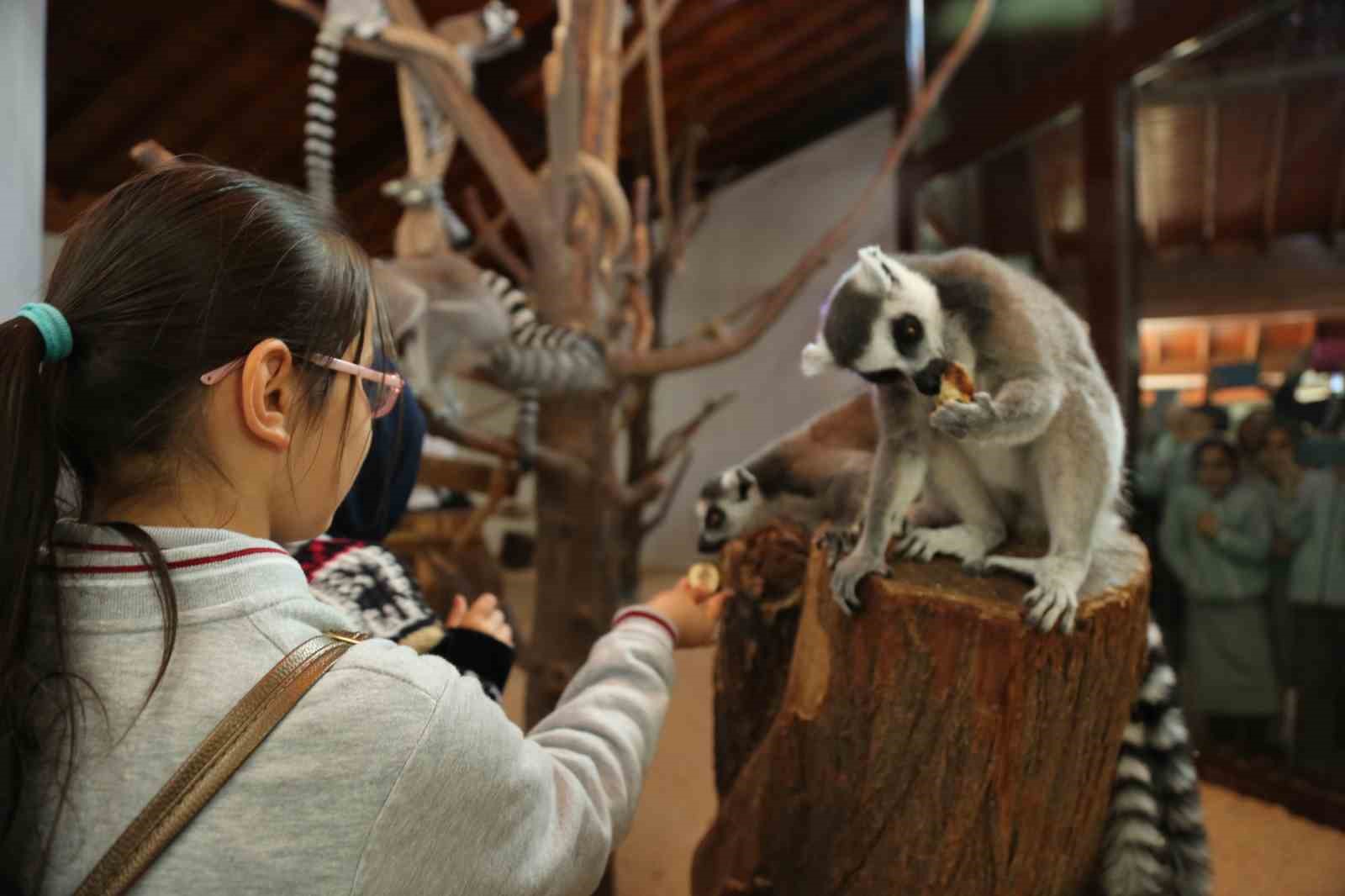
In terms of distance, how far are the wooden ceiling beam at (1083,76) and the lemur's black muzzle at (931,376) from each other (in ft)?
7.19

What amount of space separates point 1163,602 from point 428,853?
2460 mm

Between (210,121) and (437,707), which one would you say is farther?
(210,121)

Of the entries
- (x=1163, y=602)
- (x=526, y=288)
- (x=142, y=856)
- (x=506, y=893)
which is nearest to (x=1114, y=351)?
(x=1163, y=602)

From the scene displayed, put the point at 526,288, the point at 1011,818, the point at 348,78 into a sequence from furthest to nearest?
the point at 348,78, the point at 526,288, the point at 1011,818

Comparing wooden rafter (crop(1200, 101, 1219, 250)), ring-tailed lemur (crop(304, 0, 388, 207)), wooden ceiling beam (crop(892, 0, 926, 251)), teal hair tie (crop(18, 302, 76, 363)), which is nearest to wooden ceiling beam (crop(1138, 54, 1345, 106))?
wooden rafter (crop(1200, 101, 1219, 250))

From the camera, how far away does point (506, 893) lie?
2.43 feet

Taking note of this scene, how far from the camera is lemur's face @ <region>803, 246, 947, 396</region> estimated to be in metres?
1.07

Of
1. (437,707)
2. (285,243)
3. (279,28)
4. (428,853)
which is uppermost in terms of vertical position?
(279,28)

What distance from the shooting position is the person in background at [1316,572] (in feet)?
6.66

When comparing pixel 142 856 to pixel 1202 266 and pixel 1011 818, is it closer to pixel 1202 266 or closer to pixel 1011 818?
pixel 1011 818

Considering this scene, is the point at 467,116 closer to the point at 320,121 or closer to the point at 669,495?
the point at 320,121

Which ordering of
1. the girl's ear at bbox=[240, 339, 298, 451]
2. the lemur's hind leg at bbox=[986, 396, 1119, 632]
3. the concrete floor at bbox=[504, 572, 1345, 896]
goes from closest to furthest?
1. the girl's ear at bbox=[240, 339, 298, 451]
2. the lemur's hind leg at bbox=[986, 396, 1119, 632]
3. the concrete floor at bbox=[504, 572, 1345, 896]

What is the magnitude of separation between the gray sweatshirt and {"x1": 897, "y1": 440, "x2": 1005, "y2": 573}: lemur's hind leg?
699 millimetres

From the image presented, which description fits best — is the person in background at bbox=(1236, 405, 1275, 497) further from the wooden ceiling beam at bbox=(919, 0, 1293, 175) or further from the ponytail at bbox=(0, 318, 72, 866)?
the ponytail at bbox=(0, 318, 72, 866)
